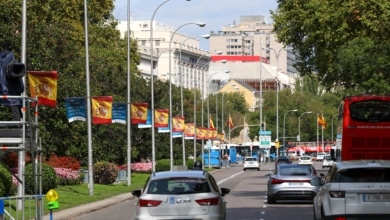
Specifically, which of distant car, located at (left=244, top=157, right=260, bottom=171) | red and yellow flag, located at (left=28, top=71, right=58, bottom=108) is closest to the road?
red and yellow flag, located at (left=28, top=71, right=58, bottom=108)

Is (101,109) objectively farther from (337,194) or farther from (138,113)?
(337,194)

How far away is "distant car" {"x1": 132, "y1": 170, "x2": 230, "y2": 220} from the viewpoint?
23.5 metres

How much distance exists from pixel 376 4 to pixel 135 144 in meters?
48.9

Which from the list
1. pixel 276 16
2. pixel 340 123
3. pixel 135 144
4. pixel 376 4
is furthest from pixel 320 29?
pixel 135 144

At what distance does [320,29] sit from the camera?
58312mm

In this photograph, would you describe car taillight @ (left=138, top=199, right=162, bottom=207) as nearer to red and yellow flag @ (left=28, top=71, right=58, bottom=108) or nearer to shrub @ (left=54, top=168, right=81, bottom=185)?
red and yellow flag @ (left=28, top=71, right=58, bottom=108)

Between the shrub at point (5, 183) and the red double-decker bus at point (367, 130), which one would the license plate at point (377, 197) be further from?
the red double-decker bus at point (367, 130)

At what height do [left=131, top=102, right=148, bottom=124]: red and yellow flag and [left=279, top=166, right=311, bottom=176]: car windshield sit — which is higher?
[left=131, top=102, right=148, bottom=124]: red and yellow flag

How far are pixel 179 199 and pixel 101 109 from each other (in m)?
25.1

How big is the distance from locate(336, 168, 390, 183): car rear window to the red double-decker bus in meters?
18.3

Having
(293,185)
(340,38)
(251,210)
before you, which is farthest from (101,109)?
(340,38)

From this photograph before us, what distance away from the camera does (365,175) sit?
23.0 metres

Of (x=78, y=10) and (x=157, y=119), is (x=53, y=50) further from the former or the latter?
(x=78, y=10)

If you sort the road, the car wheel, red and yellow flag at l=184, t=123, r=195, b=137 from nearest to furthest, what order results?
the road, the car wheel, red and yellow flag at l=184, t=123, r=195, b=137
